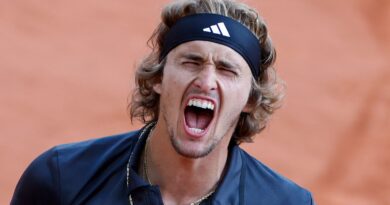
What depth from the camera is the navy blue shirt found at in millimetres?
5133

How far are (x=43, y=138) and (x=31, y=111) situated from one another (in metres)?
0.35

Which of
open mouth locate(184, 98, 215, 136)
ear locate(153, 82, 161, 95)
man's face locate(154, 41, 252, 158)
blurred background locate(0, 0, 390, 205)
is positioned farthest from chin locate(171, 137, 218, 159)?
blurred background locate(0, 0, 390, 205)

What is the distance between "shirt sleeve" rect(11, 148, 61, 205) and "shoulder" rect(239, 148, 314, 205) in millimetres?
926

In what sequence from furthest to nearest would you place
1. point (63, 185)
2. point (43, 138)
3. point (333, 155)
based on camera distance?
point (333, 155) → point (43, 138) → point (63, 185)

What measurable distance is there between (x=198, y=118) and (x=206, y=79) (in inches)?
12.4

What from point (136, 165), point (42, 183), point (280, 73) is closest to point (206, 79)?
point (136, 165)

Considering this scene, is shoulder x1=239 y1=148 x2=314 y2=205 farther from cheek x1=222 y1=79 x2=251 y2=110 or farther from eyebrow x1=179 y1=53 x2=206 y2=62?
eyebrow x1=179 y1=53 x2=206 y2=62

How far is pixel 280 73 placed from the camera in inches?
406

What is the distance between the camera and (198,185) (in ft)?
17.3

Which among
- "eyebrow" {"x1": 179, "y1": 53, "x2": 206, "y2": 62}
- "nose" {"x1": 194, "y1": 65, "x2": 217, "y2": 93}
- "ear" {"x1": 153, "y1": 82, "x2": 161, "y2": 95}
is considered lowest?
"ear" {"x1": 153, "y1": 82, "x2": 161, "y2": 95}

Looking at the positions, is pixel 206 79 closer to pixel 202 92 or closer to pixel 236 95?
pixel 202 92

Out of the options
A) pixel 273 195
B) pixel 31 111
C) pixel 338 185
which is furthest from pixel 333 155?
pixel 273 195

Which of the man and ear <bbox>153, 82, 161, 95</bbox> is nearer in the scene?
the man

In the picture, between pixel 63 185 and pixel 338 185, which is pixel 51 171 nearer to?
pixel 63 185
